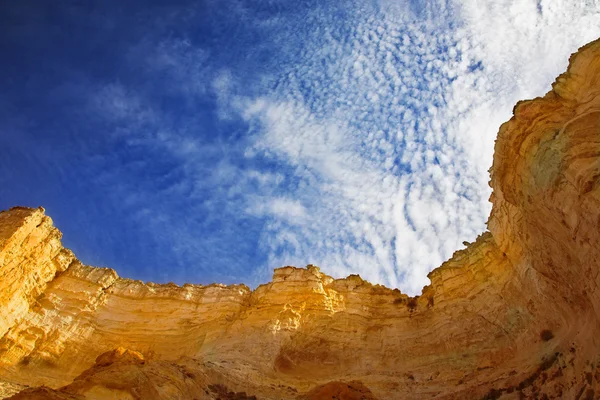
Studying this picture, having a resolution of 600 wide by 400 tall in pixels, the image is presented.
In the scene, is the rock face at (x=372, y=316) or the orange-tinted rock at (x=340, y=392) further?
the orange-tinted rock at (x=340, y=392)

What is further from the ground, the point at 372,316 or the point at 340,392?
the point at 372,316

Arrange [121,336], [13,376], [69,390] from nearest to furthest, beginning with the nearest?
[69,390] < [13,376] < [121,336]

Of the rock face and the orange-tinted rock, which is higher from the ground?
the rock face

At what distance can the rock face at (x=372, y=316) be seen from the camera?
645 inches

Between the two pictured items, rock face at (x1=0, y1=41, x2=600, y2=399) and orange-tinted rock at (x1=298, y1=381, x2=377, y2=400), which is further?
orange-tinted rock at (x1=298, y1=381, x2=377, y2=400)

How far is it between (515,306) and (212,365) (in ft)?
53.7

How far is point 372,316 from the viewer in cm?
2936

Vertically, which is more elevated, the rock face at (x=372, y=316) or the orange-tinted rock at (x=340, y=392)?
the rock face at (x=372, y=316)

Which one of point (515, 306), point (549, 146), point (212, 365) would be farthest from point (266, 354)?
point (549, 146)

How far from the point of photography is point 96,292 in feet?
99.8

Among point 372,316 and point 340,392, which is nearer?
point 340,392

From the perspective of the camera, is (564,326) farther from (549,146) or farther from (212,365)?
(212,365)

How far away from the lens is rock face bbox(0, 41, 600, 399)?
16.4 meters

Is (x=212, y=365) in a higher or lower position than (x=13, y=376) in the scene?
higher
